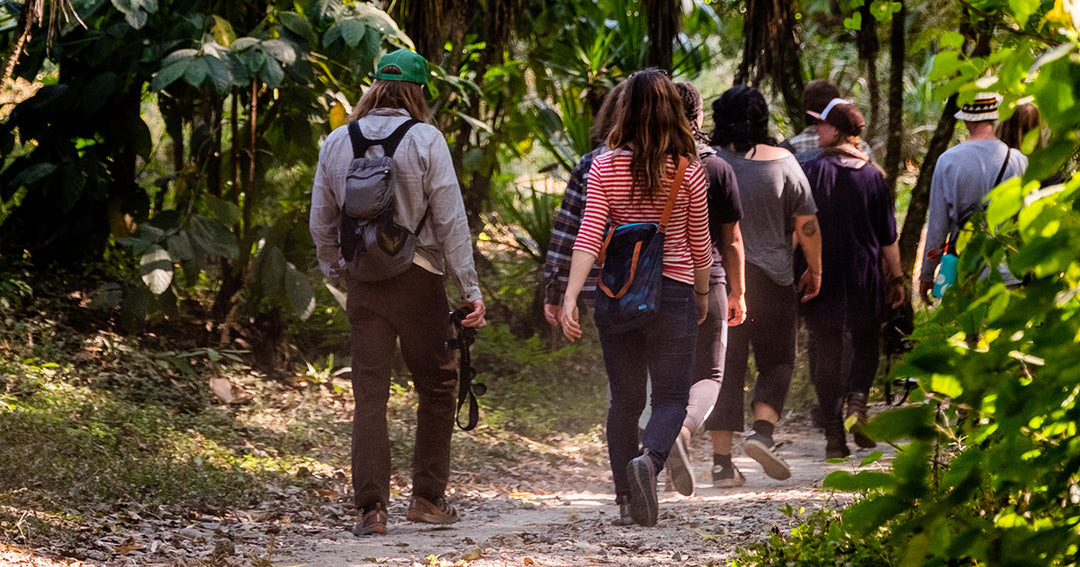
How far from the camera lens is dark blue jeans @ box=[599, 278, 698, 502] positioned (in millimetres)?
4750

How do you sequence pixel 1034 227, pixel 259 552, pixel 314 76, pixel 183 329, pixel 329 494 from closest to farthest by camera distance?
pixel 1034 227 < pixel 259 552 < pixel 329 494 < pixel 314 76 < pixel 183 329

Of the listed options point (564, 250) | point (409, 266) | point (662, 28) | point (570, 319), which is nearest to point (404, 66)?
point (409, 266)

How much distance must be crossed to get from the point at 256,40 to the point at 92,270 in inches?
102

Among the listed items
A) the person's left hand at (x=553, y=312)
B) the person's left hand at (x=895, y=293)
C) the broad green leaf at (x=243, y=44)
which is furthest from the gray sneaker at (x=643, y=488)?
the broad green leaf at (x=243, y=44)

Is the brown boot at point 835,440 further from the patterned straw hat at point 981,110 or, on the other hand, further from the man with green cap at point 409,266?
the man with green cap at point 409,266

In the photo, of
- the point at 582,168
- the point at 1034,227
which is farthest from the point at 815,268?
the point at 1034,227

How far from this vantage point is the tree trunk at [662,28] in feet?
26.7

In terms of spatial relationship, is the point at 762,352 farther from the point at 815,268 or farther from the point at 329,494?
the point at 329,494

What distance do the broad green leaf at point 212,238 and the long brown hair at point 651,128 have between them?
9.32 ft

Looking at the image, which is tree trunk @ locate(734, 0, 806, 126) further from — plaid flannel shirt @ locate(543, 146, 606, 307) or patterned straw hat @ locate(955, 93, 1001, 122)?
plaid flannel shirt @ locate(543, 146, 606, 307)

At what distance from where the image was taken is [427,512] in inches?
199

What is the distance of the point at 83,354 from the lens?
695 cm

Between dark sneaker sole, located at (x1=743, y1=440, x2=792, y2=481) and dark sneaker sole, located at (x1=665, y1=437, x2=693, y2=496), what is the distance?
0.46 meters

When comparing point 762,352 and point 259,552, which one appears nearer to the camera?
point 259,552
